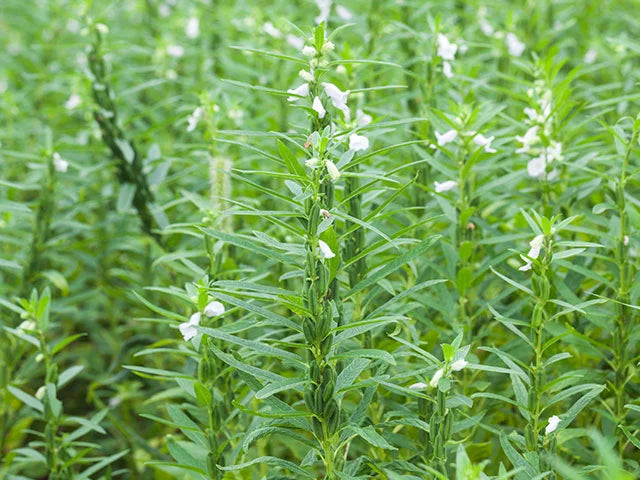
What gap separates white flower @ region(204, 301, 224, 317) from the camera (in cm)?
213

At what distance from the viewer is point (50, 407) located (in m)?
2.46

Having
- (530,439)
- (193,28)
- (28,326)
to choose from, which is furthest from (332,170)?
(193,28)

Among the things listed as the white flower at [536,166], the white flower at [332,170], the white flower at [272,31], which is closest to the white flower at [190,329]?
the white flower at [332,170]

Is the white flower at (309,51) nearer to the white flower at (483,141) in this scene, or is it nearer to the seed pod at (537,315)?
the white flower at (483,141)

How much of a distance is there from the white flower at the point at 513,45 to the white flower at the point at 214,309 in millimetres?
2125

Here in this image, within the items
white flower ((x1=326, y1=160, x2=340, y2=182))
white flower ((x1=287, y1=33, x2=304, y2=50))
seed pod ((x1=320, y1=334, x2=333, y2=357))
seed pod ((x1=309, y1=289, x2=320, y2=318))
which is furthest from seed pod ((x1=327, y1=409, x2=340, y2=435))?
white flower ((x1=287, y1=33, x2=304, y2=50))

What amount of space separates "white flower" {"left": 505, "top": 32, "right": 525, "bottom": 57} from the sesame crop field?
0.06 ft

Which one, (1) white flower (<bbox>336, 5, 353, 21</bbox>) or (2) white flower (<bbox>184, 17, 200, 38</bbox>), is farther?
(2) white flower (<bbox>184, 17, 200, 38</bbox>)

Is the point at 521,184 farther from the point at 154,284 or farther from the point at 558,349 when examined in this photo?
the point at 154,284

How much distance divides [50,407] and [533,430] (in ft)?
4.92

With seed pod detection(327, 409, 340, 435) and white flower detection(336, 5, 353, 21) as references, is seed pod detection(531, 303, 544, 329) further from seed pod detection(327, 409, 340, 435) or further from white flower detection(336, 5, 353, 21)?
white flower detection(336, 5, 353, 21)

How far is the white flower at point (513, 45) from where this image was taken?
11.6ft

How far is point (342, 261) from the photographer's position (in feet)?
7.15

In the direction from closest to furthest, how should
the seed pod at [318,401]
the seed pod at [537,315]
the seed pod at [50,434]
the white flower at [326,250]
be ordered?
1. the white flower at [326,250]
2. the seed pod at [318,401]
3. the seed pod at [537,315]
4. the seed pod at [50,434]
